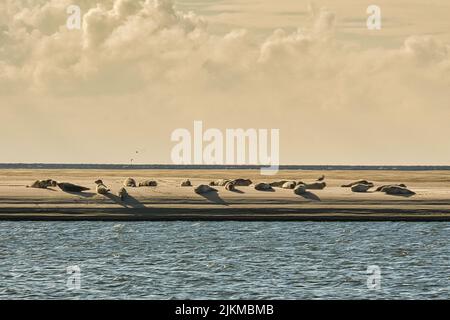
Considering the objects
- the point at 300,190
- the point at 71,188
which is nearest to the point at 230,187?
the point at 300,190

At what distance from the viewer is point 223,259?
115 ft

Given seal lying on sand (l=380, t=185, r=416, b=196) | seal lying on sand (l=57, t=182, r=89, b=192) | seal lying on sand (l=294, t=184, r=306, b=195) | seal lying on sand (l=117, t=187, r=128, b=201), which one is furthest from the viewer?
seal lying on sand (l=380, t=185, r=416, b=196)

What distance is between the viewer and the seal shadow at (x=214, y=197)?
57.1 metres

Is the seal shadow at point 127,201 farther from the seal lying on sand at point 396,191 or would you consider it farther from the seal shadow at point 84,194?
the seal lying on sand at point 396,191

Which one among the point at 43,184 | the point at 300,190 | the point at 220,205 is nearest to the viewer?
the point at 220,205

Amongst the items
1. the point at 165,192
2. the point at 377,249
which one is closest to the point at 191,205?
the point at 165,192

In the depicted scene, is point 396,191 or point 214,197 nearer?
point 214,197

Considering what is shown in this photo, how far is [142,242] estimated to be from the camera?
41.8 meters

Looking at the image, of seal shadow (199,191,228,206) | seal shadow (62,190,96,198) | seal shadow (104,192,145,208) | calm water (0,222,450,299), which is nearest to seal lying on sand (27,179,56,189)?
seal shadow (62,190,96,198)

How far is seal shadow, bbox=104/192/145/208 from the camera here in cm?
5587

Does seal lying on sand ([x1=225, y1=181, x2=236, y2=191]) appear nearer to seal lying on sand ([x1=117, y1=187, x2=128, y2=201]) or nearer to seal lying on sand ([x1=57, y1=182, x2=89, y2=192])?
seal lying on sand ([x1=117, y1=187, x2=128, y2=201])

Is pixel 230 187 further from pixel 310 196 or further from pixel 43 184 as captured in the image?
pixel 43 184

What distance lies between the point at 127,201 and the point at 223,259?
23.3 m

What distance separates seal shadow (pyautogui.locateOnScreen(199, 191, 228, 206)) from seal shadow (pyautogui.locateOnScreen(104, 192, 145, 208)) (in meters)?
5.63
